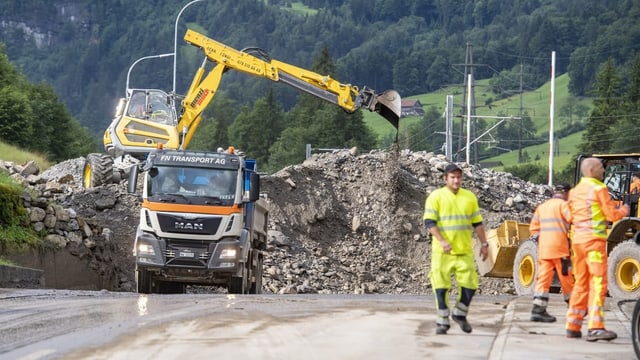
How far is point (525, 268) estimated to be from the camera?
87.3 ft

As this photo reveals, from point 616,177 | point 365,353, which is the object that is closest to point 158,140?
point 616,177

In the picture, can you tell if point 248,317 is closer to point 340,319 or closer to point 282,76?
point 340,319

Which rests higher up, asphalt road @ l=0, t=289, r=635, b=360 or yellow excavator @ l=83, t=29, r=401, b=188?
yellow excavator @ l=83, t=29, r=401, b=188

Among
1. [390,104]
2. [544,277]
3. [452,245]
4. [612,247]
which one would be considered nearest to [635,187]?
[612,247]

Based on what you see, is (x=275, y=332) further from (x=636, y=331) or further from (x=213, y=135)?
(x=213, y=135)

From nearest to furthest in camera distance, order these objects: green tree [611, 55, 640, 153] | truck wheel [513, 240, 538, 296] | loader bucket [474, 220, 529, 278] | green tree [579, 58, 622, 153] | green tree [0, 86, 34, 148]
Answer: truck wheel [513, 240, 538, 296]
loader bucket [474, 220, 529, 278]
green tree [0, 86, 34, 148]
green tree [611, 55, 640, 153]
green tree [579, 58, 622, 153]

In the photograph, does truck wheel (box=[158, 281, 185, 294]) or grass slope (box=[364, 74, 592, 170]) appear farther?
grass slope (box=[364, 74, 592, 170])

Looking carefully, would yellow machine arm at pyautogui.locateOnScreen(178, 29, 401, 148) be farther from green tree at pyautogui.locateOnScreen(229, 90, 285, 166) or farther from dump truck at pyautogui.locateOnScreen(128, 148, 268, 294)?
green tree at pyautogui.locateOnScreen(229, 90, 285, 166)

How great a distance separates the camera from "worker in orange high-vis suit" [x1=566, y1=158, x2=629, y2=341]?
14477 millimetres

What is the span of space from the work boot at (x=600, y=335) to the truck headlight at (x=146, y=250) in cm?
1182

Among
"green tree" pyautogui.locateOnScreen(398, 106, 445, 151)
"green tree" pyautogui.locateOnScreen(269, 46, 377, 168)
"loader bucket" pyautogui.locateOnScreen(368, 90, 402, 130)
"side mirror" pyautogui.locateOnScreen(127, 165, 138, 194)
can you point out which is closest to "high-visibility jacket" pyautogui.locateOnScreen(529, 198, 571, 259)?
"side mirror" pyautogui.locateOnScreen(127, 165, 138, 194)

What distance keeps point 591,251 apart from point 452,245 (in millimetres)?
1553

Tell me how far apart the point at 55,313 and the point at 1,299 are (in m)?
3.05

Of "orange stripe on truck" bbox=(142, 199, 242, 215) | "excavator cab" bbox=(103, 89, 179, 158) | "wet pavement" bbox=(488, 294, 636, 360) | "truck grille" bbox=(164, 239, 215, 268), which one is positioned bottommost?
"wet pavement" bbox=(488, 294, 636, 360)
